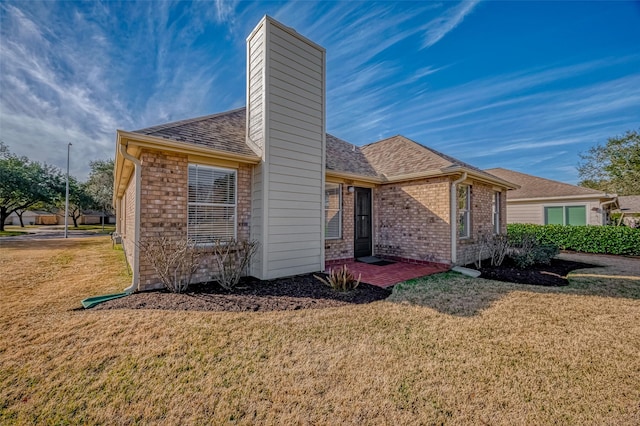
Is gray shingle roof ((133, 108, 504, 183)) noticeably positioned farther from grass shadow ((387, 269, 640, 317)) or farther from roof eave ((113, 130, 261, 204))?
grass shadow ((387, 269, 640, 317))

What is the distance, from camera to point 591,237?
12.0m

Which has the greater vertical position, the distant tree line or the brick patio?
the distant tree line

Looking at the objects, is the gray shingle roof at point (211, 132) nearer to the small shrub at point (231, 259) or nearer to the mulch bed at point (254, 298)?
the small shrub at point (231, 259)

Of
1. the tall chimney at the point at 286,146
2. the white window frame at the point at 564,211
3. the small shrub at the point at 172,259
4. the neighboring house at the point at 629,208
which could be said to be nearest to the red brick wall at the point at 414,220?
the tall chimney at the point at 286,146

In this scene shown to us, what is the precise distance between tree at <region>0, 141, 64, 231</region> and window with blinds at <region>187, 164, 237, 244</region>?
88.2ft

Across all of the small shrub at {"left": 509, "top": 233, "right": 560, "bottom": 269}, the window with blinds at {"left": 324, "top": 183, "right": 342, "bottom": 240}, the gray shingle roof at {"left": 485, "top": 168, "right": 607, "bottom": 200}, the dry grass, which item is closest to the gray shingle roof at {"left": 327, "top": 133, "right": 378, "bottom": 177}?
the window with blinds at {"left": 324, "top": 183, "right": 342, "bottom": 240}

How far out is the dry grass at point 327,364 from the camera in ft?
7.07

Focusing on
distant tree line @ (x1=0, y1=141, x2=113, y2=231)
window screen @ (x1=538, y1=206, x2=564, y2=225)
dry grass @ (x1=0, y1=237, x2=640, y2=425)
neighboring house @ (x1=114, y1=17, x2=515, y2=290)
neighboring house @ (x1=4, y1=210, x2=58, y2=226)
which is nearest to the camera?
dry grass @ (x1=0, y1=237, x2=640, y2=425)

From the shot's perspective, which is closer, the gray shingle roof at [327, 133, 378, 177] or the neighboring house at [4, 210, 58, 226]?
the gray shingle roof at [327, 133, 378, 177]

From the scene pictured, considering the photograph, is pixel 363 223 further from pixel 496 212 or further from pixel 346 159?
pixel 496 212

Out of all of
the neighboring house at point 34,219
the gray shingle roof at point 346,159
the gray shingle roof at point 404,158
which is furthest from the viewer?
the neighboring house at point 34,219

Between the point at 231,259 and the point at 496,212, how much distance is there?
33.7 ft

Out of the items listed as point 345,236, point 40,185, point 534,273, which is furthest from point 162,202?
point 40,185

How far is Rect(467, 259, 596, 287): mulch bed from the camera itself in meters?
6.65
